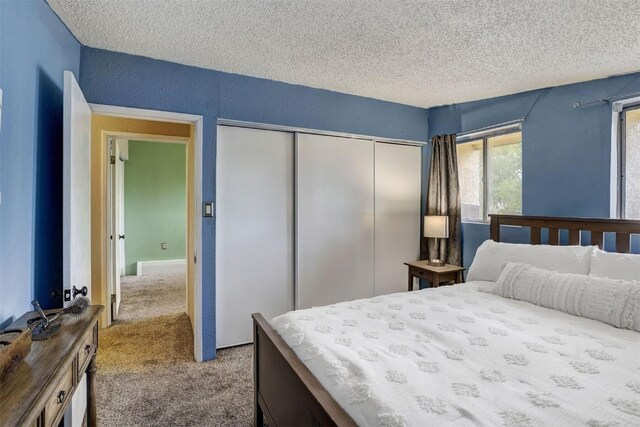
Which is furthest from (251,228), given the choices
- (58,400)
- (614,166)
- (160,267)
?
(160,267)

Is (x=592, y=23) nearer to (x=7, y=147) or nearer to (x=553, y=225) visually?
(x=553, y=225)

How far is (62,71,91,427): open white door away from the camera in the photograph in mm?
1630

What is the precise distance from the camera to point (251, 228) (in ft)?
9.52

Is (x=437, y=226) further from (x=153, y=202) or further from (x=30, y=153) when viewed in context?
(x=153, y=202)

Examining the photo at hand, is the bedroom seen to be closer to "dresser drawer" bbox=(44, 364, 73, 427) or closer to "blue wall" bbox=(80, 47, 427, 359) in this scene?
"blue wall" bbox=(80, 47, 427, 359)

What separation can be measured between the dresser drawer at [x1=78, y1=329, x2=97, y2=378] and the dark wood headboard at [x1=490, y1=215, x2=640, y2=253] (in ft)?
10.3

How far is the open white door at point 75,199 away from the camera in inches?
64.2

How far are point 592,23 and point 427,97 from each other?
1.56 m

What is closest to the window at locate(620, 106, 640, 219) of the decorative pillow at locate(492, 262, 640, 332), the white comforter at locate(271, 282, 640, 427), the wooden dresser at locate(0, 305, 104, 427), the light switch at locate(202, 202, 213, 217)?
the decorative pillow at locate(492, 262, 640, 332)

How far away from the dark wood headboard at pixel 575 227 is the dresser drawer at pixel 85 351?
3.14m

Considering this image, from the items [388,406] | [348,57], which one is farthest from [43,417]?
[348,57]

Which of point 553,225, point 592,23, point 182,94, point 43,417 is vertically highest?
point 592,23

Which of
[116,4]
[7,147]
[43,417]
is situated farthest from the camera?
[116,4]

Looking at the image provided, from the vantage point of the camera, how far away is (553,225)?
2.62 m
